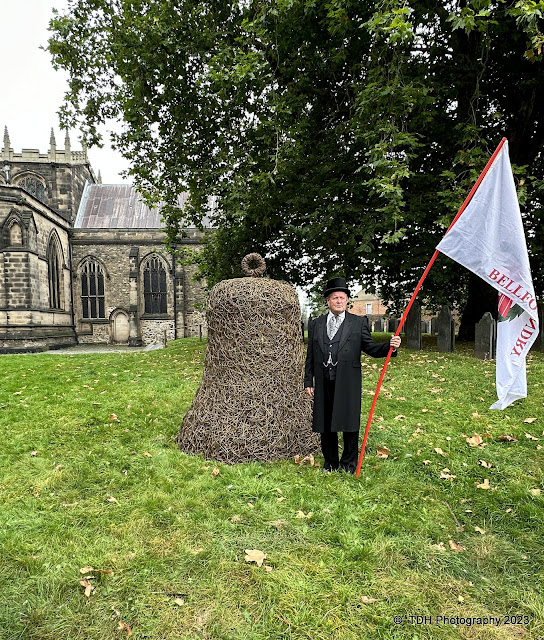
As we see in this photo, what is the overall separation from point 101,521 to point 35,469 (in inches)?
61.1

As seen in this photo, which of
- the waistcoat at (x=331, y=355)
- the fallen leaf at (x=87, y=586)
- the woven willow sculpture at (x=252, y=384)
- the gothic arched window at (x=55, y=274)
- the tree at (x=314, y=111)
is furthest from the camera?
the gothic arched window at (x=55, y=274)

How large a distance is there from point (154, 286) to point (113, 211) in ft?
23.3

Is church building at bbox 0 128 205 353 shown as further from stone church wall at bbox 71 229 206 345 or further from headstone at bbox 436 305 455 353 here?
headstone at bbox 436 305 455 353

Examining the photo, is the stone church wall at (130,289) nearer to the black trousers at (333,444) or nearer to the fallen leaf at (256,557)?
the black trousers at (333,444)

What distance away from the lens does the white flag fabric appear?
3.61 meters

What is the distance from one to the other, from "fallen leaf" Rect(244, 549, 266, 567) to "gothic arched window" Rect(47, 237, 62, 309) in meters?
26.0

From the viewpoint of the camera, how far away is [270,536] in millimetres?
3158

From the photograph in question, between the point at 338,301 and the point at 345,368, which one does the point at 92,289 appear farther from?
the point at 345,368

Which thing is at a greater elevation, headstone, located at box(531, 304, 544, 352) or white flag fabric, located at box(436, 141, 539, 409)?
white flag fabric, located at box(436, 141, 539, 409)

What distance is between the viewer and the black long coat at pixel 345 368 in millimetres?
4035

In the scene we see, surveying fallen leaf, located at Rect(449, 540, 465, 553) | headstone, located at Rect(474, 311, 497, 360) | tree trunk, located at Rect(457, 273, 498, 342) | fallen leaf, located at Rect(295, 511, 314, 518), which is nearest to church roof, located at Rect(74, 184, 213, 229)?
tree trunk, located at Rect(457, 273, 498, 342)

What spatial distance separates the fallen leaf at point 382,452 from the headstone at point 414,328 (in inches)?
300

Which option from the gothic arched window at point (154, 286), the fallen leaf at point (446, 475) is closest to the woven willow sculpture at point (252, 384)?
the fallen leaf at point (446, 475)

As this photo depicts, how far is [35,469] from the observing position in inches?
173
